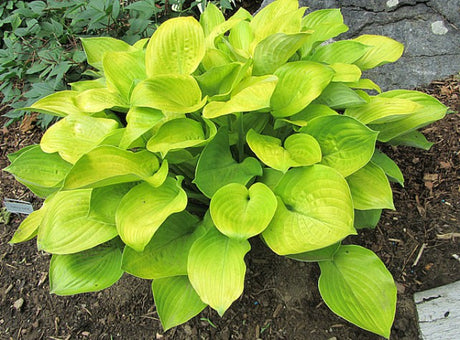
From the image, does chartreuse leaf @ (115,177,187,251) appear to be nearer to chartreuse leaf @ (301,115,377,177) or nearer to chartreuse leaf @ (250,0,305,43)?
chartreuse leaf @ (301,115,377,177)

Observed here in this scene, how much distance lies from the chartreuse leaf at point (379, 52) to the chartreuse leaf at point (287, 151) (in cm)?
57

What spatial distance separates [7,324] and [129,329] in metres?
0.54

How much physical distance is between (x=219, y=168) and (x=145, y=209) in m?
0.27

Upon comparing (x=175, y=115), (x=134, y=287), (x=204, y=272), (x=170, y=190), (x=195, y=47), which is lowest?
(x=134, y=287)

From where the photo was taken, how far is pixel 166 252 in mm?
1246

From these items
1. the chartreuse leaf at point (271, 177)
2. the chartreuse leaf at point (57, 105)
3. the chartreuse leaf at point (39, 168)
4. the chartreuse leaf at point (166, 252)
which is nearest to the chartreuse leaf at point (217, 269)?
the chartreuse leaf at point (166, 252)

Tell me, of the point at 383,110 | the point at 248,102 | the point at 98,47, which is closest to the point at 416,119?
the point at 383,110

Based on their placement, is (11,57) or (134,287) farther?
(11,57)

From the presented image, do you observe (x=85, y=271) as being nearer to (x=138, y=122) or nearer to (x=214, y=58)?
(x=138, y=122)

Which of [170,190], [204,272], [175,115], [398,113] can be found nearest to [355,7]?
[398,113]

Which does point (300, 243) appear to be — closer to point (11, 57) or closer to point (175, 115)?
point (175, 115)

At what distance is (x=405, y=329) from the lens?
141 cm

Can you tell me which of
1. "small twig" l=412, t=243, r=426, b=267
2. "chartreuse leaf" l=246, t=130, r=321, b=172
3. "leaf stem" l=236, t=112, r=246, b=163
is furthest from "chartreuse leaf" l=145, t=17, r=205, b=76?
"small twig" l=412, t=243, r=426, b=267

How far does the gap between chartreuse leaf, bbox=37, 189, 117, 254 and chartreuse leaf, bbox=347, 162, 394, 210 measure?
78 centimetres
